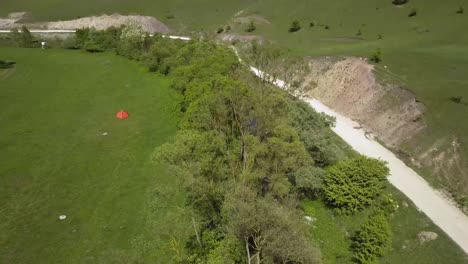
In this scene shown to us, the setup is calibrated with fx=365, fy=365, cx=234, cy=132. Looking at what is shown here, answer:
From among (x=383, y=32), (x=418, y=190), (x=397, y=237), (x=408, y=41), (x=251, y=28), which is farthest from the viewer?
(x=251, y=28)

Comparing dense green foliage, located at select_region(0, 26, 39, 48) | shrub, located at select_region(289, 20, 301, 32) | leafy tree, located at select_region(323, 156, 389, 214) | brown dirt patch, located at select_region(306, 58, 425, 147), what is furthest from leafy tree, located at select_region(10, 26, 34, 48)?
leafy tree, located at select_region(323, 156, 389, 214)

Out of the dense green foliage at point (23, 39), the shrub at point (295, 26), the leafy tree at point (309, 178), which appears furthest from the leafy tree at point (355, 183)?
the dense green foliage at point (23, 39)

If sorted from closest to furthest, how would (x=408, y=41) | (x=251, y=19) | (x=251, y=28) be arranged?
(x=408, y=41) < (x=251, y=28) < (x=251, y=19)

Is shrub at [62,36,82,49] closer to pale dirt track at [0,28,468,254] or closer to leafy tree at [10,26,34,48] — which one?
leafy tree at [10,26,34,48]

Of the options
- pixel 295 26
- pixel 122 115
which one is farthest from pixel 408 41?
pixel 122 115

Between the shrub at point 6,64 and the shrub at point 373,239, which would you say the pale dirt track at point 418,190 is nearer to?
the shrub at point 373,239

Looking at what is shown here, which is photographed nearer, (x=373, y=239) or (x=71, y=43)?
(x=373, y=239)

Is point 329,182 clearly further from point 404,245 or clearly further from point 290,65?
point 290,65

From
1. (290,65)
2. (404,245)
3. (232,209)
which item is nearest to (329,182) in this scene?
(404,245)

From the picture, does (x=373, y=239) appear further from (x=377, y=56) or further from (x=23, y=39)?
(x=23, y=39)
